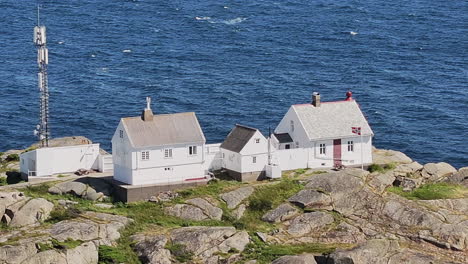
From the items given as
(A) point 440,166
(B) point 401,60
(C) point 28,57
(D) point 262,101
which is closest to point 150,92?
(D) point 262,101

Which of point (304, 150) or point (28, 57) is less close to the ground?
point (28, 57)

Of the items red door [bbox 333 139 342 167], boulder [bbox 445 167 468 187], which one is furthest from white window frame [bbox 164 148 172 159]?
boulder [bbox 445 167 468 187]

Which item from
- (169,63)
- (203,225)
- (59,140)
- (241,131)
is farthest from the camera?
(169,63)

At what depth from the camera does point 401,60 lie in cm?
19850

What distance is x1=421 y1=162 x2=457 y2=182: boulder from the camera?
116938 mm

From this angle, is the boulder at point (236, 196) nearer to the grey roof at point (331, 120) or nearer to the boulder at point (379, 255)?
the grey roof at point (331, 120)

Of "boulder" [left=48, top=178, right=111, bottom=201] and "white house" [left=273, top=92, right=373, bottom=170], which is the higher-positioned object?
"white house" [left=273, top=92, right=373, bottom=170]

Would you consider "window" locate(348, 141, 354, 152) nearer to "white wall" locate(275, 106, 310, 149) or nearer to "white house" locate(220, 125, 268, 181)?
"white wall" locate(275, 106, 310, 149)

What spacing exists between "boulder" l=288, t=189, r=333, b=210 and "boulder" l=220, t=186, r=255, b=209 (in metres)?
4.18

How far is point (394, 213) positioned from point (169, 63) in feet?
298

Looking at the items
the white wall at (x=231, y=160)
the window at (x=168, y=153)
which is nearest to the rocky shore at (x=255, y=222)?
the white wall at (x=231, y=160)

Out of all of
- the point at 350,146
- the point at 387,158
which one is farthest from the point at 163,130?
the point at 387,158

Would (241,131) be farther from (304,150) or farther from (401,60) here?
(401,60)

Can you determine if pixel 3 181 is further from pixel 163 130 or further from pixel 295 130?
pixel 295 130
